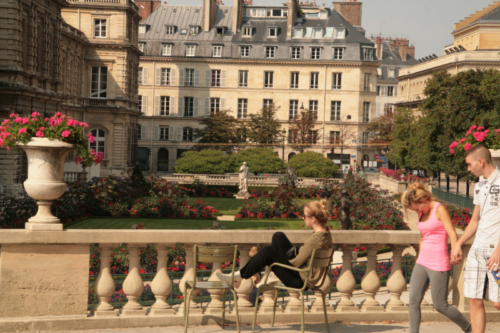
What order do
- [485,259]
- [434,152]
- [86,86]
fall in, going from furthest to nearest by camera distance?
1. [86,86]
2. [434,152]
3. [485,259]

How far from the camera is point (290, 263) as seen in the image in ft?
20.0

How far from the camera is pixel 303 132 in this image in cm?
6325

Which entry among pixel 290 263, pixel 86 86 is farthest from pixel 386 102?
pixel 290 263

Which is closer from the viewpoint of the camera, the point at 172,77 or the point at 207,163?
the point at 207,163

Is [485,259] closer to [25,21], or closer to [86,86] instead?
[25,21]

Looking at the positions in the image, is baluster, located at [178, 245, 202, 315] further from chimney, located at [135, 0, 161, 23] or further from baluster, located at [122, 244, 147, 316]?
chimney, located at [135, 0, 161, 23]

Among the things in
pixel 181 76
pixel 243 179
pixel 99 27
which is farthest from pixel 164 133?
pixel 243 179

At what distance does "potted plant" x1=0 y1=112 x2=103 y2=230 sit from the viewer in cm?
612

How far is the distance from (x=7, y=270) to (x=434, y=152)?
3154cm

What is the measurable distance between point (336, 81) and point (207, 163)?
2495 cm

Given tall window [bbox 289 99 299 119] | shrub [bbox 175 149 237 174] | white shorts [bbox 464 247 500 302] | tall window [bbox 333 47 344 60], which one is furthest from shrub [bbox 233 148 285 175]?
white shorts [bbox 464 247 500 302]

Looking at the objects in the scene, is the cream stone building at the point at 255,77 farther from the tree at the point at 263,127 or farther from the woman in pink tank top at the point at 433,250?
the woman in pink tank top at the point at 433,250

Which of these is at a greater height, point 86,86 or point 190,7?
point 190,7

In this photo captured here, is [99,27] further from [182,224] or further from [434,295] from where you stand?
[434,295]
